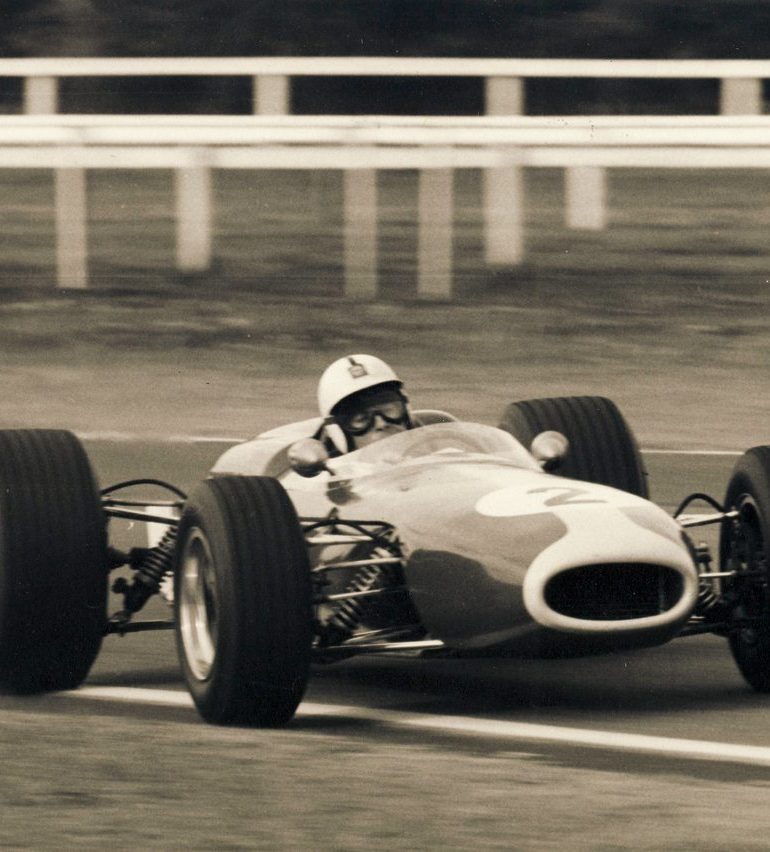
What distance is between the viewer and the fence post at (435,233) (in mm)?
18484

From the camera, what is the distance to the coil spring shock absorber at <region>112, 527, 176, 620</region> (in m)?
9.39

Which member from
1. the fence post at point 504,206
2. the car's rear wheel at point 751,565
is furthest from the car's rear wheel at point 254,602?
Result: the fence post at point 504,206

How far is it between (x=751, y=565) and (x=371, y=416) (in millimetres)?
1635

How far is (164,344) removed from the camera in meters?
18.0

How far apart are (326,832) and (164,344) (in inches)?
459

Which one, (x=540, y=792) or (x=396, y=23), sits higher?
(x=396, y=23)

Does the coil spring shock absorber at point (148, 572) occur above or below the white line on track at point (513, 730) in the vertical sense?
above

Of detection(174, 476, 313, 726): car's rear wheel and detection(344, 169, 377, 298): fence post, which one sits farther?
detection(344, 169, 377, 298): fence post

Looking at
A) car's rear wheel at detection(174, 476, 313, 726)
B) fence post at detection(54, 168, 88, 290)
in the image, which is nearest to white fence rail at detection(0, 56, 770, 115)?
fence post at detection(54, 168, 88, 290)

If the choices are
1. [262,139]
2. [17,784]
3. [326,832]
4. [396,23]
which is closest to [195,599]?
[17,784]

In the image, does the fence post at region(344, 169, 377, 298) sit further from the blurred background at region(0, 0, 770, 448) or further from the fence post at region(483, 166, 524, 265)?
the fence post at region(483, 166, 524, 265)

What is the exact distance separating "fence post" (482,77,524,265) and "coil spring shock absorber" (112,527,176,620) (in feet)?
29.6

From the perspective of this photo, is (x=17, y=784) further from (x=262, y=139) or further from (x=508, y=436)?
(x=262, y=139)

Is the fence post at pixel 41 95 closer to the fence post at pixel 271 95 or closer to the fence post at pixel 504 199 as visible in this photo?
the fence post at pixel 271 95
